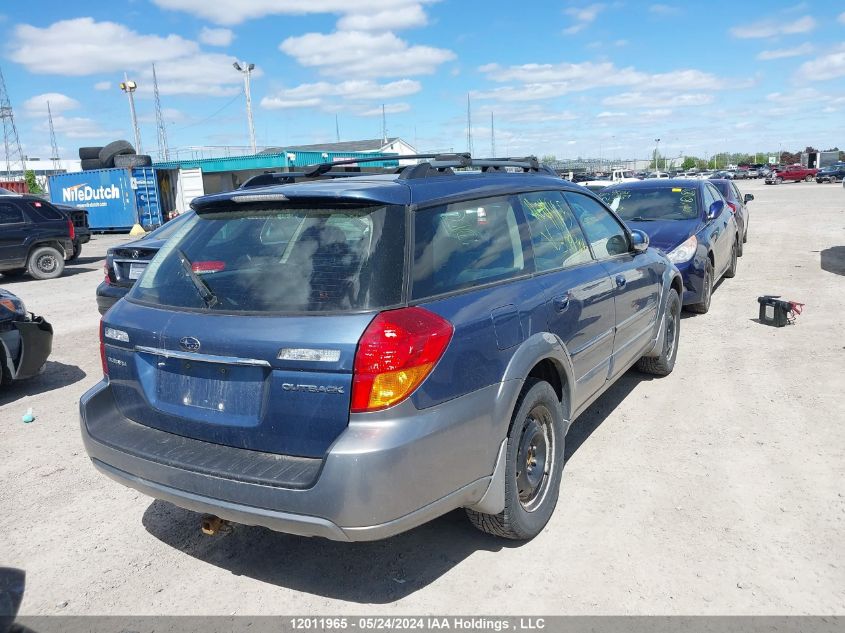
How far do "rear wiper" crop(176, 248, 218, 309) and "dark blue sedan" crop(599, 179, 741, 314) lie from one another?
6.30 meters

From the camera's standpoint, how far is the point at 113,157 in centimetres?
3173

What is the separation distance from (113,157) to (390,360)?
33.6m

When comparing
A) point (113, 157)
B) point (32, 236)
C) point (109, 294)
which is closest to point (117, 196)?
point (113, 157)

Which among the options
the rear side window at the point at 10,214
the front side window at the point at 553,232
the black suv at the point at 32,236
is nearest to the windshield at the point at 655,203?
the front side window at the point at 553,232

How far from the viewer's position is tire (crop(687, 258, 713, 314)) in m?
8.20

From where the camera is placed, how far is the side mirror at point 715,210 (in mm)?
8952

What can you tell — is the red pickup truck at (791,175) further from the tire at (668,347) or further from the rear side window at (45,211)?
the tire at (668,347)

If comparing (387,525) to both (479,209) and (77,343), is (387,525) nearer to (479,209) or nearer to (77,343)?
(479,209)

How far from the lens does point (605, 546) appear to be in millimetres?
3293

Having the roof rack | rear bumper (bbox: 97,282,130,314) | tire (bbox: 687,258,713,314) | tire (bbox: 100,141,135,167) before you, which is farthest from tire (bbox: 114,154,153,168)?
the roof rack

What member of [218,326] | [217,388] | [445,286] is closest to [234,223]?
[218,326]

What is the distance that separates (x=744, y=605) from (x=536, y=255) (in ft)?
6.26

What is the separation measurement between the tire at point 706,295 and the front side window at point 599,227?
371cm

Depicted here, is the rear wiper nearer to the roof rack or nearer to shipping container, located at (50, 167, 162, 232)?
the roof rack
